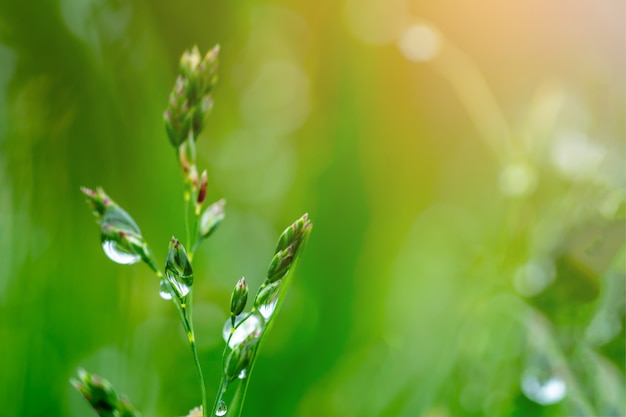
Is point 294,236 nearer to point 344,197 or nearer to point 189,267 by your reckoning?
point 189,267

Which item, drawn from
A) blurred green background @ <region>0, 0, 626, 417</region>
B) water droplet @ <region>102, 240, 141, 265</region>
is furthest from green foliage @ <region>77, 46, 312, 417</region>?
blurred green background @ <region>0, 0, 626, 417</region>

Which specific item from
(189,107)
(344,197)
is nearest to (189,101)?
(189,107)

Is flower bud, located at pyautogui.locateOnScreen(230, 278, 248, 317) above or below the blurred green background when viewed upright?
below

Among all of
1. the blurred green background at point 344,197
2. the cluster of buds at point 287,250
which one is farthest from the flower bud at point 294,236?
the blurred green background at point 344,197

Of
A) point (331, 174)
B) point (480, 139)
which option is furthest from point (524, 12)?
point (331, 174)

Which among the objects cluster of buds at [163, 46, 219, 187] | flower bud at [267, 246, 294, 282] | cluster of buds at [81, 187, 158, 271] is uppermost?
cluster of buds at [163, 46, 219, 187]

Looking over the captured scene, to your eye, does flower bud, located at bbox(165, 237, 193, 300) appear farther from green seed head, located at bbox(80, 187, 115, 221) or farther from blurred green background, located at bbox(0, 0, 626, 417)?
blurred green background, located at bbox(0, 0, 626, 417)

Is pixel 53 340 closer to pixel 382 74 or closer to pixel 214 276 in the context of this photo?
pixel 214 276

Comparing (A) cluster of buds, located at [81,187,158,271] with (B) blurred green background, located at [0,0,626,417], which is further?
(B) blurred green background, located at [0,0,626,417]
